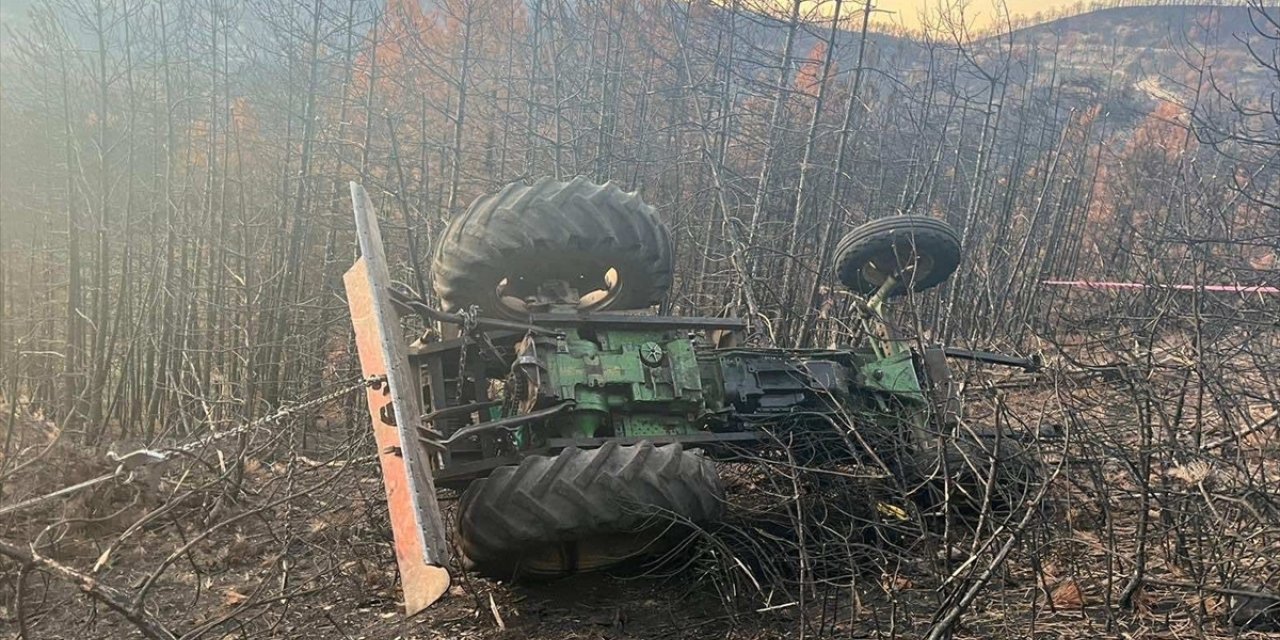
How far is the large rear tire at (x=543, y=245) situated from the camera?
4.24 metres

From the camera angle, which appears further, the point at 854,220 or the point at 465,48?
the point at 854,220

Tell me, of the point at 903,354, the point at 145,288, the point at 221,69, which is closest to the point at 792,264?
the point at 903,354

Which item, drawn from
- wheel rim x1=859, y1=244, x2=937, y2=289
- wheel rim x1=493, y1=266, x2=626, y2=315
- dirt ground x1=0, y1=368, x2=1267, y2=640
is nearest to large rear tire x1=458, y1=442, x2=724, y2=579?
dirt ground x1=0, y1=368, x2=1267, y2=640

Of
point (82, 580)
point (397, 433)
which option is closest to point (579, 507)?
point (397, 433)

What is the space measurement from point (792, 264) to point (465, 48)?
4652 millimetres

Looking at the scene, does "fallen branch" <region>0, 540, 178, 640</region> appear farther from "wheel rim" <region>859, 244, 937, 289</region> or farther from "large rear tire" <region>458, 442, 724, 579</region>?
"wheel rim" <region>859, 244, 937, 289</region>

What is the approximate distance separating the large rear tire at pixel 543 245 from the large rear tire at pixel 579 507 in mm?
1084

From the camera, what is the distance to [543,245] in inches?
168

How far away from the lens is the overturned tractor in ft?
11.1

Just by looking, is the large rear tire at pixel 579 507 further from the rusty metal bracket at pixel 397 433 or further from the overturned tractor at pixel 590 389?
the rusty metal bracket at pixel 397 433

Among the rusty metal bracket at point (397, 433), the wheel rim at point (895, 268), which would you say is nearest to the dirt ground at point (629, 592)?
the rusty metal bracket at point (397, 433)

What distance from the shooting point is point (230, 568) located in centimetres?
507

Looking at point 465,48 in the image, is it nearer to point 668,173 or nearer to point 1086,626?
point 668,173

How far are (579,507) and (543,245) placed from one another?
140 centimetres
